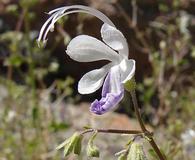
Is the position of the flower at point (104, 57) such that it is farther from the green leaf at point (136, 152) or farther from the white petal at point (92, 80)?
the green leaf at point (136, 152)

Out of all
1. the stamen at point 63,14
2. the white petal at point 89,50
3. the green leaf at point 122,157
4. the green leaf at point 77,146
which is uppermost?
the stamen at point 63,14

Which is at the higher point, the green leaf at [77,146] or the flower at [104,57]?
the flower at [104,57]

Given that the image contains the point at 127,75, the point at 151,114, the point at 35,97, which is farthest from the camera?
the point at 151,114

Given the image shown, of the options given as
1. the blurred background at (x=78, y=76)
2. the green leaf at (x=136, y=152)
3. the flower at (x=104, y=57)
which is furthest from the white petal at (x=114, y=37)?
the blurred background at (x=78, y=76)

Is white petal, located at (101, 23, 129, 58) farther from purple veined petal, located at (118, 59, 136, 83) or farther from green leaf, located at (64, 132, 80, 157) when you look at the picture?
green leaf, located at (64, 132, 80, 157)

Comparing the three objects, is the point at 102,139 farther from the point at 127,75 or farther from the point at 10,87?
the point at 127,75

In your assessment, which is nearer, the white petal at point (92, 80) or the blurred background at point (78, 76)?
the white petal at point (92, 80)

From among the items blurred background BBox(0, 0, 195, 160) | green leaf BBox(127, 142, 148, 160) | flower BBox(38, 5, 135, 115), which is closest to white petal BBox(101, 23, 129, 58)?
flower BBox(38, 5, 135, 115)

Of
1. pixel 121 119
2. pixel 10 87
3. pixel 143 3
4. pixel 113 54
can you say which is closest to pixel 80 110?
pixel 121 119
